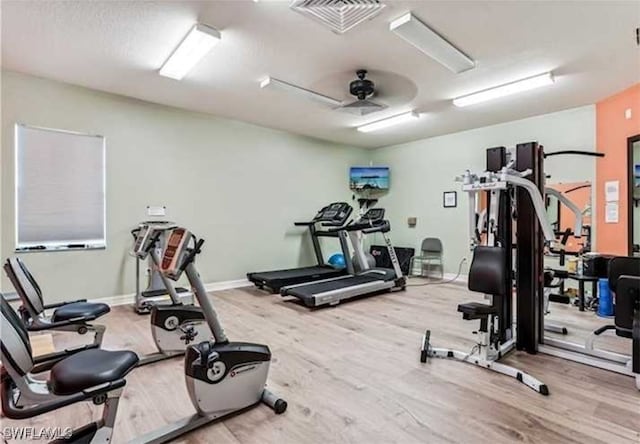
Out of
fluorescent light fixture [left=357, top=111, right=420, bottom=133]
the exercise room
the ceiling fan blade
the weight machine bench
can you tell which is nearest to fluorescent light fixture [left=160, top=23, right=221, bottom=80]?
the exercise room

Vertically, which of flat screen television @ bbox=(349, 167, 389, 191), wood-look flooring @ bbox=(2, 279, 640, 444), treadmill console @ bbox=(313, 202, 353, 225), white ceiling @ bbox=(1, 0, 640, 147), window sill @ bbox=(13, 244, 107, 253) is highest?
white ceiling @ bbox=(1, 0, 640, 147)

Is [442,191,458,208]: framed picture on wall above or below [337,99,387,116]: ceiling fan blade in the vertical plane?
below

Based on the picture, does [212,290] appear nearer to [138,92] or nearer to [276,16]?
[138,92]

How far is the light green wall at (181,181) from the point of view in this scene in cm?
419

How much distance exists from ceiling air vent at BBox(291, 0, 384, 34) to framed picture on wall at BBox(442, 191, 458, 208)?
453 cm

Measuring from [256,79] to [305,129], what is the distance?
2386 millimetres

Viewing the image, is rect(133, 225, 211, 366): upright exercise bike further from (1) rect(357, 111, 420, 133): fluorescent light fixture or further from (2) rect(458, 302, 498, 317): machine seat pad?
(1) rect(357, 111, 420, 133): fluorescent light fixture

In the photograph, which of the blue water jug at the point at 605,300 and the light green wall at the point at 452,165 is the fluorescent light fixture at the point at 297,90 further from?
the blue water jug at the point at 605,300

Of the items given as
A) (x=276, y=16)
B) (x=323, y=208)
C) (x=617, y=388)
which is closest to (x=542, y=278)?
(x=617, y=388)

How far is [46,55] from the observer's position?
3.48 meters

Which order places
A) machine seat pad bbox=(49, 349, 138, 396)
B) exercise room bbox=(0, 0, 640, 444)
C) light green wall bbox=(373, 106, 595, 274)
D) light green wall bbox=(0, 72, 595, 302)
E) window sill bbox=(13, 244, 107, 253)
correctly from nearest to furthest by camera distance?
machine seat pad bbox=(49, 349, 138, 396)
exercise room bbox=(0, 0, 640, 444)
window sill bbox=(13, 244, 107, 253)
light green wall bbox=(0, 72, 595, 302)
light green wall bbox=(373, 106, 595, 274)

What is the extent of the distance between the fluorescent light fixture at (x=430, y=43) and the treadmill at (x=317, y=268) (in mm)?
3104

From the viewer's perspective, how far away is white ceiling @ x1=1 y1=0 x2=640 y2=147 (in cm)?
272

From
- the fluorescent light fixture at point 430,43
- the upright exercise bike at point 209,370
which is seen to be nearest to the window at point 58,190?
the upright exercise bike at point 209,370
